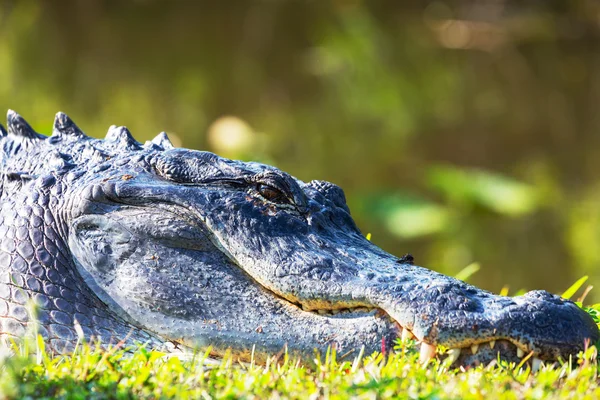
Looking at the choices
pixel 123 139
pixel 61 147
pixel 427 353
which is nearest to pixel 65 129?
pixel 61 147

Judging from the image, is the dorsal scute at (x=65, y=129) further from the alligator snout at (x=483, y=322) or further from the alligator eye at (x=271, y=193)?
the alligator snout at (x=483, y=322)

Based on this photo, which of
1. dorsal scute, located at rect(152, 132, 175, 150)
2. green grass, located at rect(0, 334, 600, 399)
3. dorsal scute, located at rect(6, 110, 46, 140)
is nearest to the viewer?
green grass, located at rect(0, 334, 600, 399)

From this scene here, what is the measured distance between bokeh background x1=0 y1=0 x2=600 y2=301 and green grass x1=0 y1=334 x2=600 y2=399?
4.00 m

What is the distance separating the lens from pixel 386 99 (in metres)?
19.4

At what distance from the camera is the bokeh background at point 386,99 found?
1212 cm

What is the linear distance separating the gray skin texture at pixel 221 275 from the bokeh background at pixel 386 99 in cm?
316

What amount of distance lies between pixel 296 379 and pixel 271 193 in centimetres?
88

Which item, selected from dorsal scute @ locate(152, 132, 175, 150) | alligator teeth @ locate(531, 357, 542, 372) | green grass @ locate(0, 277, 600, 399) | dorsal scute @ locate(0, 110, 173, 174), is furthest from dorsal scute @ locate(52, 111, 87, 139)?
alligator teeth @ locate(531, 357, 542, 372)

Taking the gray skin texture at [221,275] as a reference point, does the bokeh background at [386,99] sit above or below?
above

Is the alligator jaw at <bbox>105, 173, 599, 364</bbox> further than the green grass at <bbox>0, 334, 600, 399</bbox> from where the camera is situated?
Yes

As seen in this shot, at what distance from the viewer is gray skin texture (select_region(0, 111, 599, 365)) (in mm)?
2693

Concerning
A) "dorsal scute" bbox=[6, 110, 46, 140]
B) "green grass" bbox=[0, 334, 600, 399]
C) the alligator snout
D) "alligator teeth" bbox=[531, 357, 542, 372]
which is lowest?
"green grass" bbox=[0, 334, 600, 399]

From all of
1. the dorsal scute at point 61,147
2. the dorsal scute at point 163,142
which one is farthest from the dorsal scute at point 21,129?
the dorsal scute at point 163,142

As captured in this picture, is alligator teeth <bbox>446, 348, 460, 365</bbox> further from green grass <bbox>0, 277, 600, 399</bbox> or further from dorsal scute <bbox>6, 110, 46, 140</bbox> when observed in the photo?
dorsal scute <bbox>6, 110, 46, 140</bbox>
